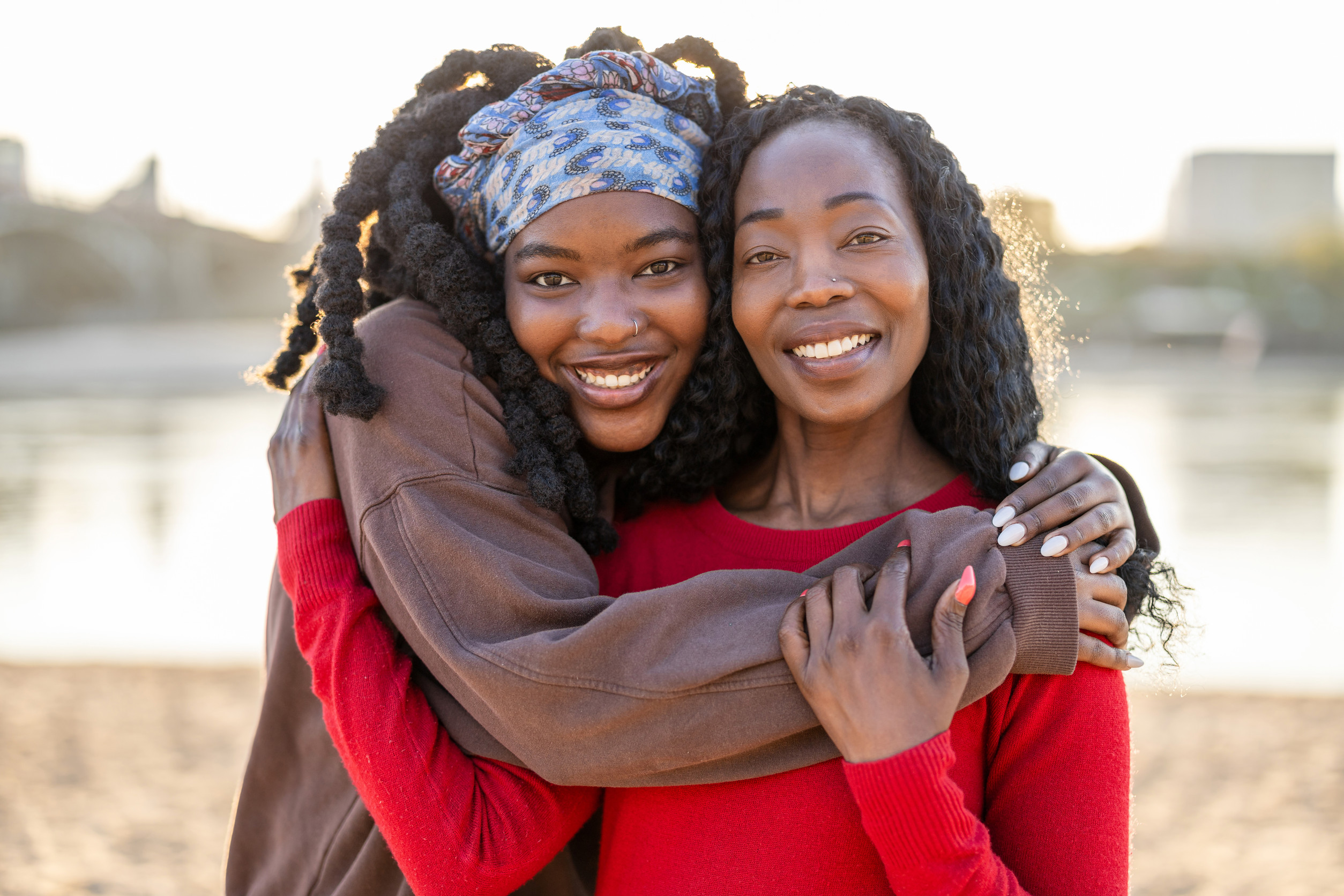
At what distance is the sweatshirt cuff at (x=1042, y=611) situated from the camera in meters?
1.67

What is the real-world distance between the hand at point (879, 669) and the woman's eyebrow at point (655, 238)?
823mm

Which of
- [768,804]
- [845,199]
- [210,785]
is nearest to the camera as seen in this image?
[768,804]

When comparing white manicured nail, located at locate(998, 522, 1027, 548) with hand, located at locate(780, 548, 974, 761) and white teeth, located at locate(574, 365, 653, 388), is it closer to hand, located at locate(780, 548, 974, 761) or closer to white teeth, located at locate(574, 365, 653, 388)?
hand, located at locate(780, 548, 974, 761)

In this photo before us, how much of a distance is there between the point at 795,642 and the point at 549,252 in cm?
93

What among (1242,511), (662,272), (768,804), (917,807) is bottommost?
(1242,511)

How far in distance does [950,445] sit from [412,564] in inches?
43.4

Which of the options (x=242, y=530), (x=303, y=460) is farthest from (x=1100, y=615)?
(x=242, y=530)

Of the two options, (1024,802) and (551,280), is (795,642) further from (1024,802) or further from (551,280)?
(551,280)

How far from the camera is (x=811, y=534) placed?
6.93 feet

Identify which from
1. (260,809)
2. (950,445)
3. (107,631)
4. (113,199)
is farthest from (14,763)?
(113,199)

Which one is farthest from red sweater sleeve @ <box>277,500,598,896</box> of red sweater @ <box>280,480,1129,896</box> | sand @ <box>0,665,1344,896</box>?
sand @ <box>0,665,1344,896</box>

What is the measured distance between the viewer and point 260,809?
2.29m

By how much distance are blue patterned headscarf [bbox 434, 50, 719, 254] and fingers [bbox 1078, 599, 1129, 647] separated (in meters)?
1.10

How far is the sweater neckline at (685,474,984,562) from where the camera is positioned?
206cm
